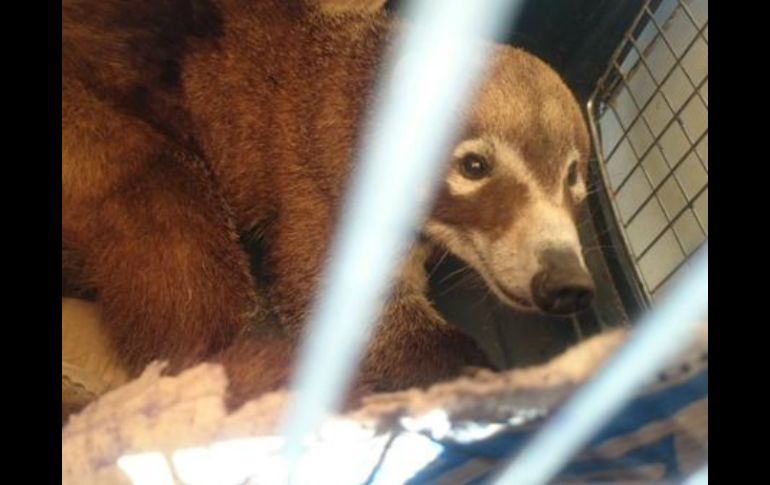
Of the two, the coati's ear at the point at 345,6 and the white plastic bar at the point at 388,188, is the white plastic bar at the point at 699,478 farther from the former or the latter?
the coati's ear at the point at 345,6

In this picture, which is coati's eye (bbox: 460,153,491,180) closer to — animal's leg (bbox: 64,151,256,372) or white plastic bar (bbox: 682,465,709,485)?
animal's leg (bbox: 64,151,256,372)

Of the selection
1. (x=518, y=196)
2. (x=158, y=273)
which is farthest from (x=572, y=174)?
(x=158, y=273)

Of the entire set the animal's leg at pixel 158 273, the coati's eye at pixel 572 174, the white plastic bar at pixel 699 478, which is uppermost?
the coati's eye at pixel 572 174

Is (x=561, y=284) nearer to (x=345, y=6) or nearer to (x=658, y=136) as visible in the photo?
(x=658, y=136)

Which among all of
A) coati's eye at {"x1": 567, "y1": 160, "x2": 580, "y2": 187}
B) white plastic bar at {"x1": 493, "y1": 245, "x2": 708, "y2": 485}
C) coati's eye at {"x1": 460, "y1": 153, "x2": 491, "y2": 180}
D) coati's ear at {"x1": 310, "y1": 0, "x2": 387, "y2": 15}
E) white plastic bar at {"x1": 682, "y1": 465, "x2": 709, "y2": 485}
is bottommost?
white plastic bar at {"x1": 682, "y1": 465, "x2": 709, "y2": 485}

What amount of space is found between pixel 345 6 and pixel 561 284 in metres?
0.42

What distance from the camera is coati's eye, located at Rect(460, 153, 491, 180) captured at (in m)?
1.08

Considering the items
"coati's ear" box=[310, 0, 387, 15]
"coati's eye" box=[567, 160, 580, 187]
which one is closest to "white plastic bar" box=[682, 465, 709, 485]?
"coati's eye" box=[567, 160, 580, 187]

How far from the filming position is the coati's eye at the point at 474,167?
3.55 feet

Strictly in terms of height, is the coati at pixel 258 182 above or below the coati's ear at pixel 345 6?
below

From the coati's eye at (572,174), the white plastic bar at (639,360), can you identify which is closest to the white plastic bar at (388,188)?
the coati's eye at (572,174)
